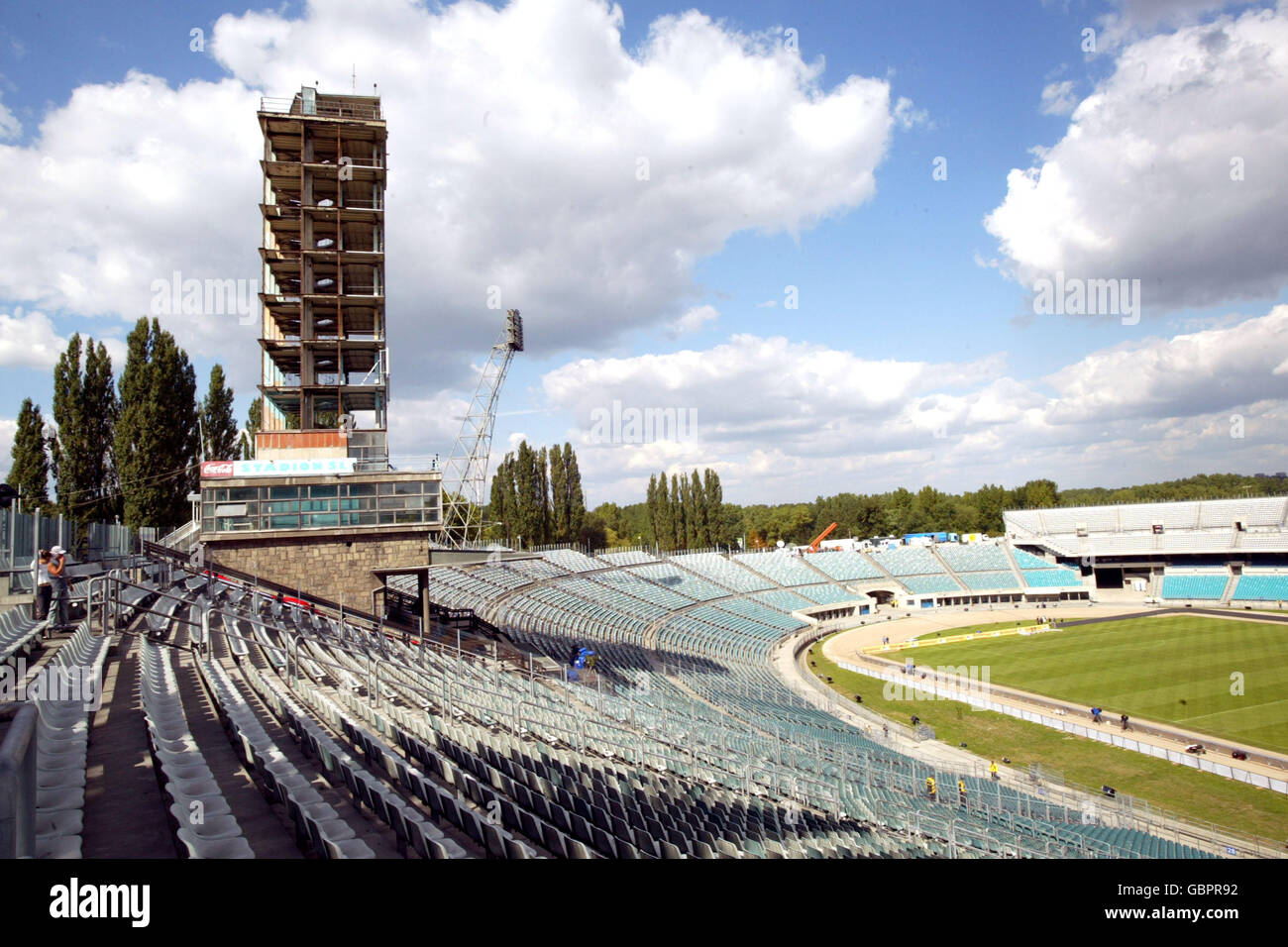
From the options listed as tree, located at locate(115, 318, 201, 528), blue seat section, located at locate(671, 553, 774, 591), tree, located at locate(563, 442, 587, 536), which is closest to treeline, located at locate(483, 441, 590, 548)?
tree, located at locate(563, 442, 587, 536)

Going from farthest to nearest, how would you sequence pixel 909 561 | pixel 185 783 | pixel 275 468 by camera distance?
pixel 909 561
pixel 275 468
pixel 185 783

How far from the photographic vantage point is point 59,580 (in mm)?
14344

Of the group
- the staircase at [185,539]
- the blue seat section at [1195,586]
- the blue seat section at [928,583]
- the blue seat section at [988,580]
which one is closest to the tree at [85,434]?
the staircase at [185,539]

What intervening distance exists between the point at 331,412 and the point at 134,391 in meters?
10.7

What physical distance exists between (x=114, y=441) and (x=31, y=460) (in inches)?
131

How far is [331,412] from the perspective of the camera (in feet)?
112

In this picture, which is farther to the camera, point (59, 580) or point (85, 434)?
point (85, 434)

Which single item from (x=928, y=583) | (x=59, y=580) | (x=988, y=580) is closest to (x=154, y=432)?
(x=59, y=580)

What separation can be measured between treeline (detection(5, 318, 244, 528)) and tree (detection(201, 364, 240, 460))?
6.38 meters

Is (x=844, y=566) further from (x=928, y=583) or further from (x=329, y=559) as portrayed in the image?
(x=329, y=559)
